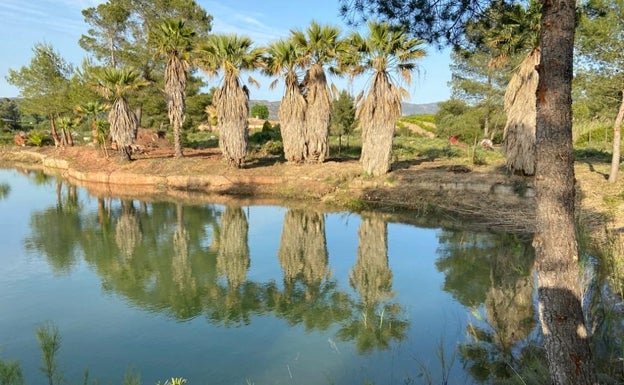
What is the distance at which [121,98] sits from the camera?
2258 cm

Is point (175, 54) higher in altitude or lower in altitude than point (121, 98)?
higher

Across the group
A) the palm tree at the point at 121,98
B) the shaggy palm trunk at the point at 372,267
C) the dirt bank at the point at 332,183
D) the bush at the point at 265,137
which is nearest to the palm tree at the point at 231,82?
the dirt bank at the point at 332,183

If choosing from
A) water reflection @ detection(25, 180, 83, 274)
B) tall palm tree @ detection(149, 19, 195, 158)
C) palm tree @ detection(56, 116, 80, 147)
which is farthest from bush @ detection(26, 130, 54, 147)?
water reflection @ detection(25, 180, 83, 274)

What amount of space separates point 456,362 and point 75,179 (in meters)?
24.4

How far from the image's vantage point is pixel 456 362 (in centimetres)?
546

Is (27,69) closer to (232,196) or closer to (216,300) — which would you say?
(232,196)

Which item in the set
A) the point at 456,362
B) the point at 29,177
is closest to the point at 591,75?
the point at 456,362

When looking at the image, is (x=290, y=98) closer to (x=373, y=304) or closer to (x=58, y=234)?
(x=58, y=234)

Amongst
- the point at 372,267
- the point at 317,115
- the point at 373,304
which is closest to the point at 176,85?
the point at 317,115

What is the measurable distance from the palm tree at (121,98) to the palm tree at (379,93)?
1153 cm

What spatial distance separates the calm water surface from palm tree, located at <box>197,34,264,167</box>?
6682 mm

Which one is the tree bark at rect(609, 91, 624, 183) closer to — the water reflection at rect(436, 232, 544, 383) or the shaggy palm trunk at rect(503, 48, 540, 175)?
the shaggy palm trunk at rect(503, 48, 540, 175)

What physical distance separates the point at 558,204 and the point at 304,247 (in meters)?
8.36

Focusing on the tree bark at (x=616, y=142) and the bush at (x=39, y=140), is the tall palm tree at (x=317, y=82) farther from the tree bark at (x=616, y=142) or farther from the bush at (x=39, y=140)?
the bush at (x=39, y=140)
